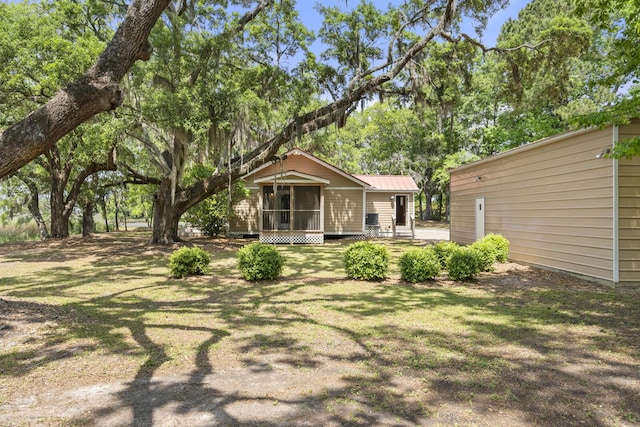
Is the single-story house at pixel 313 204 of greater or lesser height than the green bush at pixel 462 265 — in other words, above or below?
above

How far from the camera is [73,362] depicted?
368cm

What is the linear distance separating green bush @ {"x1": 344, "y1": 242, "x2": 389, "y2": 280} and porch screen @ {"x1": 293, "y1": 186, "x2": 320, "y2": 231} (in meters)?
9.71

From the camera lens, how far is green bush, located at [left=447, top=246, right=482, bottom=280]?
27.2 feet

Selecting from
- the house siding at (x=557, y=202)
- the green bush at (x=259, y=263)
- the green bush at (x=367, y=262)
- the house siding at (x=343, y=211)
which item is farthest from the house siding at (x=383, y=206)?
the green bush at (x=259, y=263)

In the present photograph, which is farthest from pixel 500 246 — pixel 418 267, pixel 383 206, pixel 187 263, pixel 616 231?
pixel 383 206

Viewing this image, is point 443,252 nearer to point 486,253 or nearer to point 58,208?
point 486,253

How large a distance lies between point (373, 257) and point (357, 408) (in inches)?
224

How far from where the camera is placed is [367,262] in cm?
841

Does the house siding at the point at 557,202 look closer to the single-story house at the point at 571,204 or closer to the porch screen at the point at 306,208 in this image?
the single-story house at the point at 571,204

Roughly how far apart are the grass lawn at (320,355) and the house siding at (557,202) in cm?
116

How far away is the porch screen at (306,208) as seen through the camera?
1867 cm

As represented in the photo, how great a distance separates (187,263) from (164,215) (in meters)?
7.38

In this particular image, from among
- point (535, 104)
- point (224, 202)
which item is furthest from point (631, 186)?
point (535, 104)

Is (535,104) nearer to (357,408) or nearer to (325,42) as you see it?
(325,42)
